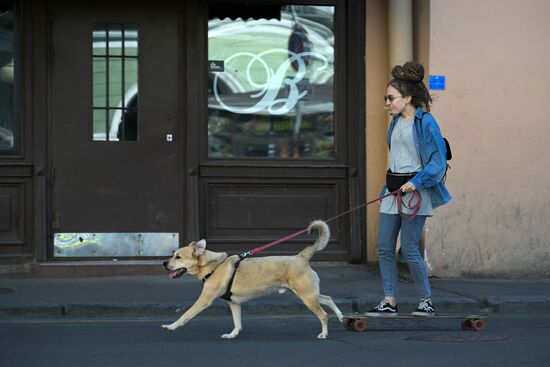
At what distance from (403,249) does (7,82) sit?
17.7 feet

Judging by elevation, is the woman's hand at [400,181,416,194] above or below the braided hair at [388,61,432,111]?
below

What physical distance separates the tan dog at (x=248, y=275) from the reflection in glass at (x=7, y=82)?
13.8 ft

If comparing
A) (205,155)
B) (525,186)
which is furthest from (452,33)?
(205,155)

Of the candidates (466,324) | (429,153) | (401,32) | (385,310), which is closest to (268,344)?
(385,310)

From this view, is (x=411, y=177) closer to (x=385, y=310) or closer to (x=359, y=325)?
(x=385, y=310)

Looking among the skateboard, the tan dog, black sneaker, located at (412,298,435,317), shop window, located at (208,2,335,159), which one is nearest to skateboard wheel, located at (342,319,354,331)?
the skateboard

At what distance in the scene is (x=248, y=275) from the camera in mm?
7535

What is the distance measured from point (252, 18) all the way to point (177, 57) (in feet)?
3.32

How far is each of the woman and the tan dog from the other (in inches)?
26.0

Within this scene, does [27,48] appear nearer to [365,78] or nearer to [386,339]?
[365,78]

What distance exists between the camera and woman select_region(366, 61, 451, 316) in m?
7.66

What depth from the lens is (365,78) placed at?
1145 centimetres

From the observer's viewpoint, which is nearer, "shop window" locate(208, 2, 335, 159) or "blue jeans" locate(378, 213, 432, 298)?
"blue jeans" locate(378, 213, 432, 298)

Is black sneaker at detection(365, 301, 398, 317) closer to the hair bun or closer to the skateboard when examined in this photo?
the skateboard
